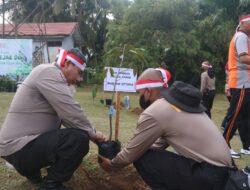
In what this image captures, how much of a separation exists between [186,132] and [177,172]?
1.05 ft

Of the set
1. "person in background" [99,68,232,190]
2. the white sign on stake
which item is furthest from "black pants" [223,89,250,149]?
"person in background" [99,68,232,190]

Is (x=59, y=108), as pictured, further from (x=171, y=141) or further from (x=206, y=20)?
(x=206, y=20)

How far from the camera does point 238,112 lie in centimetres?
490

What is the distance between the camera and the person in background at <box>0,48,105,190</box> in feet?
11.0

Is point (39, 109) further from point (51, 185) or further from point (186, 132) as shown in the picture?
point (186, 132)

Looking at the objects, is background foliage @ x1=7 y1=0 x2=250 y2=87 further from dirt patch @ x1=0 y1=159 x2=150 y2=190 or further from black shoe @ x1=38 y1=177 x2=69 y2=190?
black shoe @ x1=38 y1=177 x2=69 y2=190

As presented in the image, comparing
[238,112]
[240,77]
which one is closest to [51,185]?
[238,112]

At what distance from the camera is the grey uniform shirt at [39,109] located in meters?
3.38

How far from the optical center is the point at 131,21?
67.2 feet

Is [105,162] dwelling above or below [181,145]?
below

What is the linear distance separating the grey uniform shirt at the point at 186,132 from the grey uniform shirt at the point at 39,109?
63cm

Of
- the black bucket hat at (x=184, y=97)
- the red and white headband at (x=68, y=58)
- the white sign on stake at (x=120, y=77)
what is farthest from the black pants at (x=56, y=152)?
the white sign on stake at (x=120, y=77)

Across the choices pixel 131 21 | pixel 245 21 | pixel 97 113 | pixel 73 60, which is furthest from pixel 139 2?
pixel 73 60

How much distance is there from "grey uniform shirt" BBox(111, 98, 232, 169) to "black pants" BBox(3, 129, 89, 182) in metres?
0.59
